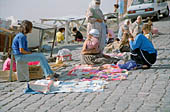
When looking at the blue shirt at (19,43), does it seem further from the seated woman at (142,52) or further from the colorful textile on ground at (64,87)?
the seated woman at (142,52)

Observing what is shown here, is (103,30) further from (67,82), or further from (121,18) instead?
(121,18)

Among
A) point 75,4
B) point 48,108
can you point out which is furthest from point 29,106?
point 75,4

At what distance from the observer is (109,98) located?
650 centimetres

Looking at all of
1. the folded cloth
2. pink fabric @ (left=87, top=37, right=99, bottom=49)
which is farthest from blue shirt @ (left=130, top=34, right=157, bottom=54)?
pink fabric @ (left=87, top=37, right=99, bottom=49)

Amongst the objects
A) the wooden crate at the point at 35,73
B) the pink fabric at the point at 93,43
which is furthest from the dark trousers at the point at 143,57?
the wooden crate at the point at 35,73

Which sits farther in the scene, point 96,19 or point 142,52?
point 96,19

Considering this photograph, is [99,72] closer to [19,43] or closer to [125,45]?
[19,43]

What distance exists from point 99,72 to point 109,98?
2.35 meters

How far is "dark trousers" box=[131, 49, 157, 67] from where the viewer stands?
29.9 ft

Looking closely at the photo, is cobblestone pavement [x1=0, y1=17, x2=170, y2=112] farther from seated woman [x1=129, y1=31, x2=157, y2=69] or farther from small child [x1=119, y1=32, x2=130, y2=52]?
small child [x1=119, y1=32, x2=130, y2=52]

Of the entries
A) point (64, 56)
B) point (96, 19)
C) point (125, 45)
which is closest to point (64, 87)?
point (64, 56)

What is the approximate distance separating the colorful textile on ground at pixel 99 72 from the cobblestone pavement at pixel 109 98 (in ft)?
1.11

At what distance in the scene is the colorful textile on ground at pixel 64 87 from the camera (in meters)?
7.18

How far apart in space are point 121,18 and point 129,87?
16.9m
